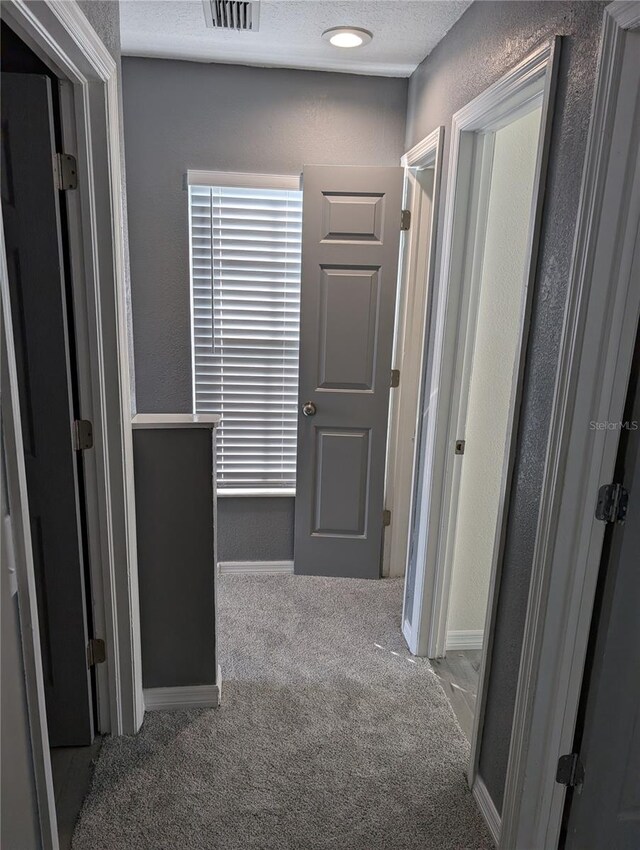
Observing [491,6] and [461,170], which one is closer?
[491,6]

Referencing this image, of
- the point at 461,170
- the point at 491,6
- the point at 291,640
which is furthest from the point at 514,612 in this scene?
the point at 491,6

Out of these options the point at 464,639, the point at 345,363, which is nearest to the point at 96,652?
the point at 464,639

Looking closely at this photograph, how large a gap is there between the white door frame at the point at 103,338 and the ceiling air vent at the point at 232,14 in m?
0.66

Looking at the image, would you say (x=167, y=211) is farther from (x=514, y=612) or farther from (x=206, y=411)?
(x=514, y=612)

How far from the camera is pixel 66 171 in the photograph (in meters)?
1.68

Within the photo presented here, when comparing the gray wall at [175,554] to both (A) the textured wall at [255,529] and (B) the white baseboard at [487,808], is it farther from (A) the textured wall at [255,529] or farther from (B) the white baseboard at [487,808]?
(A) the textured wall at [255,529]

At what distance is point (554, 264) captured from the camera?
147cm

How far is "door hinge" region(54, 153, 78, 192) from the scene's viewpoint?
1.67 meters

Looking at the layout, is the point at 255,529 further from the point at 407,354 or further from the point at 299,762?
the point at 299,762

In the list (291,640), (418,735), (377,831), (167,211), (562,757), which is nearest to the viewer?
(562,757)

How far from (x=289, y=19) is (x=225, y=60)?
0.59 meters

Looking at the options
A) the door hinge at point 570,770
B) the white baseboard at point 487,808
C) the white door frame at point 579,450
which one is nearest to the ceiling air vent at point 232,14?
the white door frame at point 579,450

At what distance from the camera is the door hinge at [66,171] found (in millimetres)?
1670

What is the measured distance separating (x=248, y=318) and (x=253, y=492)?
0.96 meters
